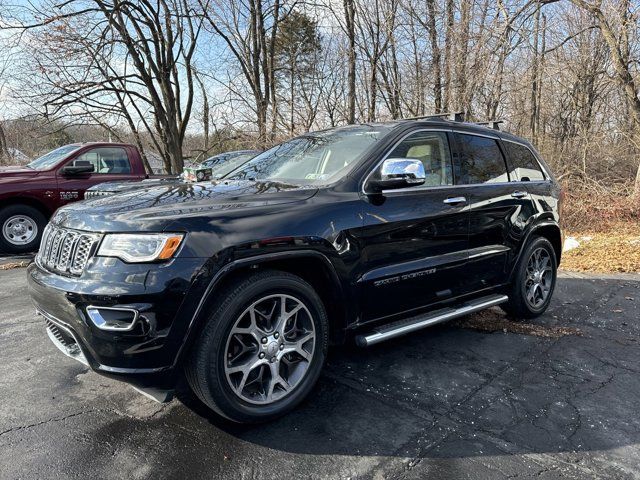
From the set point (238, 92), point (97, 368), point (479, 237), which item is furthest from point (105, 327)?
point (238, 92)

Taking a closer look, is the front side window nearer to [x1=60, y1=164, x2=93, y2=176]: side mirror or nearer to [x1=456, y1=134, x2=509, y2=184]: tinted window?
[x1=60, y1=164, x2=93, y2=176]: side mirror

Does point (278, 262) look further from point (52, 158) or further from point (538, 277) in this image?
point (52, 158)

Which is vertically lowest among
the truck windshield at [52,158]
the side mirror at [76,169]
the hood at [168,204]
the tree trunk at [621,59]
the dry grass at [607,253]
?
the dry grass at [607,253]

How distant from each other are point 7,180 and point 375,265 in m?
7.27

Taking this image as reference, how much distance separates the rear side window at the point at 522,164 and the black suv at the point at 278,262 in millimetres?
389

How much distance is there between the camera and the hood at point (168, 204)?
243cm

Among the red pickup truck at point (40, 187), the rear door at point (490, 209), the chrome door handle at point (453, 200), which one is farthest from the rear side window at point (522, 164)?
the red pickup truck at point (40, 187)

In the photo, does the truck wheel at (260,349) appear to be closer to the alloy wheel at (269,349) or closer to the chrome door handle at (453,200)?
the alloy wheel at (269,349)

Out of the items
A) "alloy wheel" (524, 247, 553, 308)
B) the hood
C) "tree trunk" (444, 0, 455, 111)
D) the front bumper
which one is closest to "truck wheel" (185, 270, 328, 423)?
the front bumper

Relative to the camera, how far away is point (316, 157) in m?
3.67

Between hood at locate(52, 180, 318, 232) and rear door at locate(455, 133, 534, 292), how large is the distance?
160cm

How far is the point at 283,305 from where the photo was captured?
2.76m

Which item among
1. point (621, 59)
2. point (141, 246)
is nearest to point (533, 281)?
point (141, 246)

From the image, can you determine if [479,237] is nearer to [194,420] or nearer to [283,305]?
[283,305]
